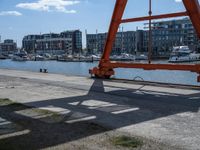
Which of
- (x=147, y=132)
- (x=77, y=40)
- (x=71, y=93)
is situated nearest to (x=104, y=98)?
(x=71, y=93)

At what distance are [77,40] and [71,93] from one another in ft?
563

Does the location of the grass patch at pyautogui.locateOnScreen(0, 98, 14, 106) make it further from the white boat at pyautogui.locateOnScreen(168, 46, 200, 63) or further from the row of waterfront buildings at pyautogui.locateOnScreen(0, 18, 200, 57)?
the row of waterfront buildings at pyautogui.locateOnScreen(0, 18, 200, 57)

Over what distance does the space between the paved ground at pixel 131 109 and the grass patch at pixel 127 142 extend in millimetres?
356

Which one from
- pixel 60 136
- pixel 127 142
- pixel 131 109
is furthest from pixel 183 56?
pixel 127 142

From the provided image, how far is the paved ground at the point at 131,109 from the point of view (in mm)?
7832

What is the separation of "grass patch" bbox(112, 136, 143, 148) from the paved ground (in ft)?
1.17

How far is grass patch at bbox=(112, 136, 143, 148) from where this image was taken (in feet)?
22.7

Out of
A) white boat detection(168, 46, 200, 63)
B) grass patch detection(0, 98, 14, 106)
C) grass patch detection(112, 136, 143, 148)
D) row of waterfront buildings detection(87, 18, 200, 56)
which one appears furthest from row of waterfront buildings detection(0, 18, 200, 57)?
grass patch detection(112, 136, 143, 148)

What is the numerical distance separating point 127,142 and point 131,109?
3.66 meters

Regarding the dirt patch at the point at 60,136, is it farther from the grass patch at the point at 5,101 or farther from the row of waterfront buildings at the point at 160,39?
the row of waterfront buildings at the point at 160,39

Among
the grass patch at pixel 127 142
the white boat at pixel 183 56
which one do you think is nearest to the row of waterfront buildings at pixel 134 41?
the white boat at pixel 183 56

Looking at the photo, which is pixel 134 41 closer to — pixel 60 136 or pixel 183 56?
pixel 183 56

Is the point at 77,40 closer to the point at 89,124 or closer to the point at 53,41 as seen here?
the point at 53,41

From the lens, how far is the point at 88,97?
13445 mm
